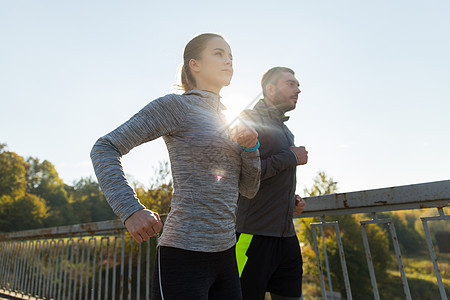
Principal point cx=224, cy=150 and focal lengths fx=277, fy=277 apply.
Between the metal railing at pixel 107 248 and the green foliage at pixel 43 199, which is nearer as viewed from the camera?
the metal railing at pixel 107 248

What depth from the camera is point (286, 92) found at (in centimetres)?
214

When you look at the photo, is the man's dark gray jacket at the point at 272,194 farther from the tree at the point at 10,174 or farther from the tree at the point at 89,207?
the tree at the point at 89,207

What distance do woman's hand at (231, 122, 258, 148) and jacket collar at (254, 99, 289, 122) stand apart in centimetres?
93

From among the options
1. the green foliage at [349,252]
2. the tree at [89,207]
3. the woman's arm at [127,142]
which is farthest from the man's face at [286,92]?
the tree at [89,207]

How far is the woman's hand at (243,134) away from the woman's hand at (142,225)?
451mm

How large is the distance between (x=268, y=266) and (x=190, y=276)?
0.75m

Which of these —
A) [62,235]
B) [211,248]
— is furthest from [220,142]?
[62,235]

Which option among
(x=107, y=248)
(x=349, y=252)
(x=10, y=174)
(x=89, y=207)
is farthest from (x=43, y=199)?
(x=107, y=248)

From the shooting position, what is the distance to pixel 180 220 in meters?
1.04

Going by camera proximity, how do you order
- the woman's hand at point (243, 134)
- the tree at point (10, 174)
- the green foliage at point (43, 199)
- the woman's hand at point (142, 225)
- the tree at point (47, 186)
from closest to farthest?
the woman's hand at point (142, 225), the woman's hand at point (243, 134), the green foliage at point (43, 199), the tree at point (10, 174), the tree at point (47, 186)

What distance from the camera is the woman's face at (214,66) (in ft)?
4.28

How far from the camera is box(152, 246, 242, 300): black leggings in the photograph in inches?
37.9

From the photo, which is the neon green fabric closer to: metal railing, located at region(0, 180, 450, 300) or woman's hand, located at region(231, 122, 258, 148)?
metal railing, located at region(0, 180, 450, 300)

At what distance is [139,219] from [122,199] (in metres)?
0.09
